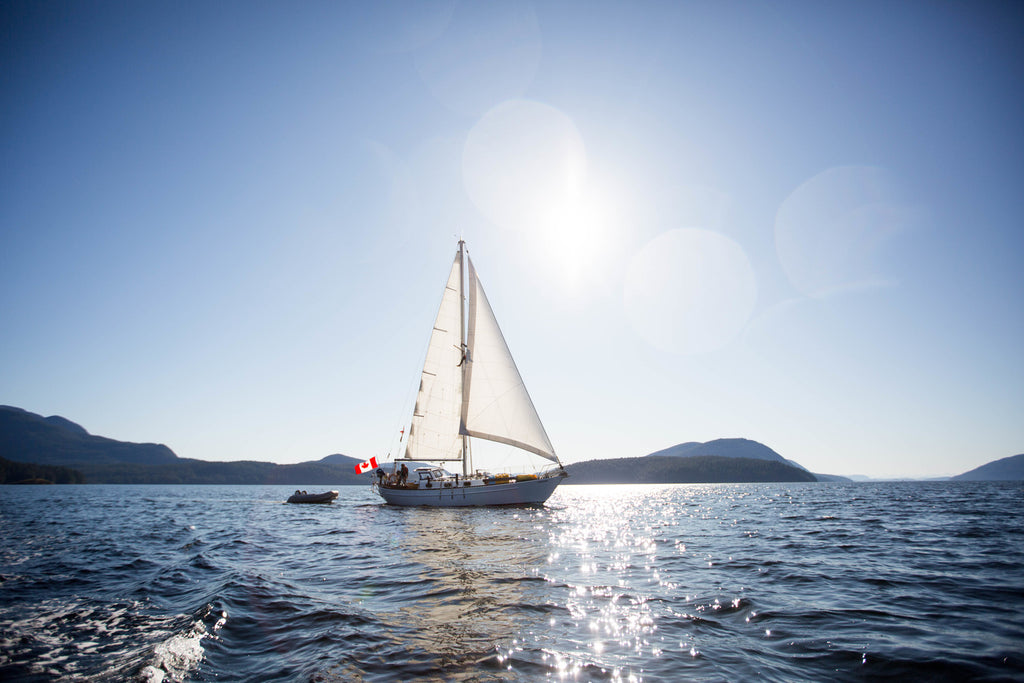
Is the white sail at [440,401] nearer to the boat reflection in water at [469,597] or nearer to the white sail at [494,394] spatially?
the white sail at [494,394]

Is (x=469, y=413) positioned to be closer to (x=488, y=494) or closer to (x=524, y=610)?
(x=488, y=494)

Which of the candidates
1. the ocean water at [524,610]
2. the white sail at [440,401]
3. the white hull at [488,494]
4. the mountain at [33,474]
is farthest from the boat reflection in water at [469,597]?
the mountain at [33,474]

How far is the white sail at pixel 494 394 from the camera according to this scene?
41.8 metres

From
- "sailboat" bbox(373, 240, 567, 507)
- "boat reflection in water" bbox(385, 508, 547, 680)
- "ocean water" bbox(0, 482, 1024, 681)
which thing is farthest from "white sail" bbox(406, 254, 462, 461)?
"ocean water" bbox(0, 482, 1024, 681)

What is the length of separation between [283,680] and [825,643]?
931 cm

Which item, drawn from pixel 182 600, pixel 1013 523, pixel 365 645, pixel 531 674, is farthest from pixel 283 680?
pixel 1013 523

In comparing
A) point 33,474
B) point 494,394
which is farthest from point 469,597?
point 33,474

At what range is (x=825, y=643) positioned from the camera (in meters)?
8.08

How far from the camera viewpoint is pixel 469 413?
4397 centimetres

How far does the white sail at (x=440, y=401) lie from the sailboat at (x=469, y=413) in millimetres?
101

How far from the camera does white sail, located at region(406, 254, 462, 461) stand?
45.5 metres

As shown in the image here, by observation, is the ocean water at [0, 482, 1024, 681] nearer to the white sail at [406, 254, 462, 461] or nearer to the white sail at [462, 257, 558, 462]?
the white sail at [462, 257, 558, 462]

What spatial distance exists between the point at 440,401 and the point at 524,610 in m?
36.6

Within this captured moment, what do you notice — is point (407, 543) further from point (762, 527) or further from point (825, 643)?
point (762, 527)
